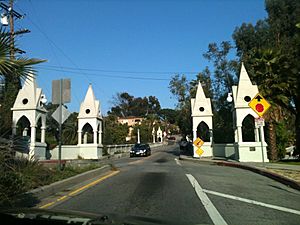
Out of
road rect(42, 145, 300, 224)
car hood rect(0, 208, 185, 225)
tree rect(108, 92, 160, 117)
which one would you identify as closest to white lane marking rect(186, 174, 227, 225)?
road rect(42, 145, 300, 224)

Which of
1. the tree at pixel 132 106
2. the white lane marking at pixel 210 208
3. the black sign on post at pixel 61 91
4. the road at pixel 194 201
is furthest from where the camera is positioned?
the tree at pixel 132 106

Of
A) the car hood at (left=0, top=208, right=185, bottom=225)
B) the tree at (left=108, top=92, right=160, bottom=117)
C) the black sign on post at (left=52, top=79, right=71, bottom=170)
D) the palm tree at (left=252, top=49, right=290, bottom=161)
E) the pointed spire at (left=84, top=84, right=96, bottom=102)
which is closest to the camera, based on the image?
the car hood at (left=0, top=208, right=185, bottom=225)

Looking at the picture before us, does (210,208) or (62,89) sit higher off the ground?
(62,89)

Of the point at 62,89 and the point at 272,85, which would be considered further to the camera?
the point at 272,85

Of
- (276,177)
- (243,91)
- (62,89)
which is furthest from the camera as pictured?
(243,91)

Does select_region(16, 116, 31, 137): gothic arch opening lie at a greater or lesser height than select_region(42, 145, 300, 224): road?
greater

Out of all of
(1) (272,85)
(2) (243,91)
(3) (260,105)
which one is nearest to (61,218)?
(3) (260,105)

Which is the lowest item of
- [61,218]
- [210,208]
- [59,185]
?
[210,208]

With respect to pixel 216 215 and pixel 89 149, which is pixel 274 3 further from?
pixel 216 215

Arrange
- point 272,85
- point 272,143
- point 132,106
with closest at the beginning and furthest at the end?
point 272,85 → point 272,143 → point 132,106

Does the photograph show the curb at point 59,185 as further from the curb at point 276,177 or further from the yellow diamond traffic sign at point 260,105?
the yellow diamond traffic sign at point 260,105

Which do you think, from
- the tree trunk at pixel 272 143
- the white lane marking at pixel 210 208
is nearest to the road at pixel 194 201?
the white lane marking at pixel 210 208

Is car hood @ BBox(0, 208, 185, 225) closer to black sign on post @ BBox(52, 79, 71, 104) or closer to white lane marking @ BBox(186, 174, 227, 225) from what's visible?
white lane marking @ BBox(186, 174, 227, 225)

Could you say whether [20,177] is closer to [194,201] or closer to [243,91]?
[194,201]
